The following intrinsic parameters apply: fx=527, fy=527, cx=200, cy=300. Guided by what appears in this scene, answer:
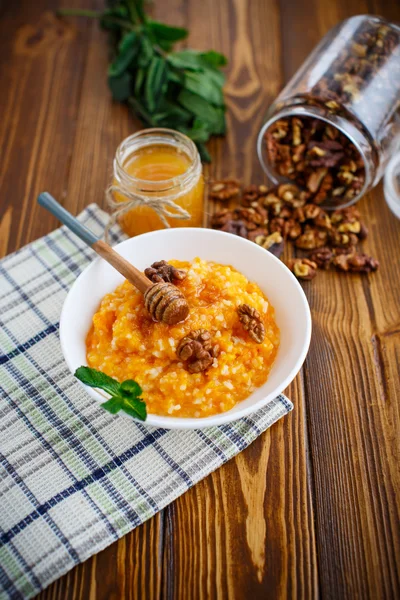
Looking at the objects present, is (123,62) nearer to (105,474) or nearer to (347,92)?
(347,92)

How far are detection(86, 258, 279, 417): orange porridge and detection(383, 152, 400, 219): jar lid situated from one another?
1.03 metres

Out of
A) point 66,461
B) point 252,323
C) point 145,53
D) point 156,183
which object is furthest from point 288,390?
point 145,53

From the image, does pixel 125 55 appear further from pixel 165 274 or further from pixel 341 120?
pixel 165 274

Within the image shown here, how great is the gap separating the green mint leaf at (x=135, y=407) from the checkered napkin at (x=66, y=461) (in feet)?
0.95

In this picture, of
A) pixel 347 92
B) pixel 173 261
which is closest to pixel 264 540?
pixel 173 261

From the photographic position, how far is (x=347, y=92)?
2258 mm

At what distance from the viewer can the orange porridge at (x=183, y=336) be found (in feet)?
5.20

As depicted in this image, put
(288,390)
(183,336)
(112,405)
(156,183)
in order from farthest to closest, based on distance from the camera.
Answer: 1. (156,183)
2. (288,390)
3. (183,336)
4. (112,405)

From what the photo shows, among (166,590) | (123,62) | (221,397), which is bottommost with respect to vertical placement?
(166,590)

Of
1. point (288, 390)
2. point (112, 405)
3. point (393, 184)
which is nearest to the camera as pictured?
point (112, 405)

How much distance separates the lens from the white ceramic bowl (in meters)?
1.58

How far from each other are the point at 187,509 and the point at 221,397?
1.25ft

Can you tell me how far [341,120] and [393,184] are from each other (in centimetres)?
50

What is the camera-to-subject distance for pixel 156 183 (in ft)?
6.82
